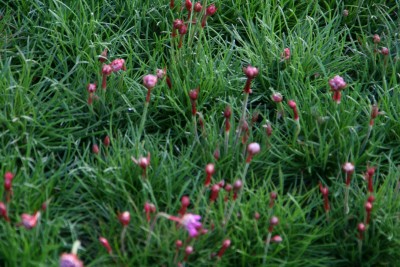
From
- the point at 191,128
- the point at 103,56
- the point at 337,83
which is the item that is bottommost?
the point at 191,128

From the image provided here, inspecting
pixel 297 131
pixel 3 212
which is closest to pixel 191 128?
Answer: pixel 297 131

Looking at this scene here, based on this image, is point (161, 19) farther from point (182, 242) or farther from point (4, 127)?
point (182, 242)

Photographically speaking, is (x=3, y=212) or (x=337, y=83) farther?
(x=337, y=83)

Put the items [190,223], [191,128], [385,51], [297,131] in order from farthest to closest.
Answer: [385,51]
[191,128]
[297,131]
[190,223]

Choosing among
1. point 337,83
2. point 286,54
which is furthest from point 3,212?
point 286,54

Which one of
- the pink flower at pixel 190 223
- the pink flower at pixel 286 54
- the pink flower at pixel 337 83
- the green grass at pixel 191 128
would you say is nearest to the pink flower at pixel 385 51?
the green grass at pixel 191 128

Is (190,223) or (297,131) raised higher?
(190,223)

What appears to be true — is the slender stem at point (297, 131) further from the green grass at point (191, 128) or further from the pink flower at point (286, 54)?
the pink flower at point (286, 54)

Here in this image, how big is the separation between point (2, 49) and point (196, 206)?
4.51ft

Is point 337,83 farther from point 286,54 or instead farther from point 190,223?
point 190,223

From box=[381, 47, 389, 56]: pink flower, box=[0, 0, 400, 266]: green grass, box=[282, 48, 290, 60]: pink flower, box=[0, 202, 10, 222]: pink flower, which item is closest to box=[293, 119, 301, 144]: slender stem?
box=[0, 0, 400, 266]: green grass

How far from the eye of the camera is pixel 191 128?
3.09 meters

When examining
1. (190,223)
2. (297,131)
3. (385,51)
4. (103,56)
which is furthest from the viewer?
(385,51)

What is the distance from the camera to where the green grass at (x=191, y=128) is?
105 inches
